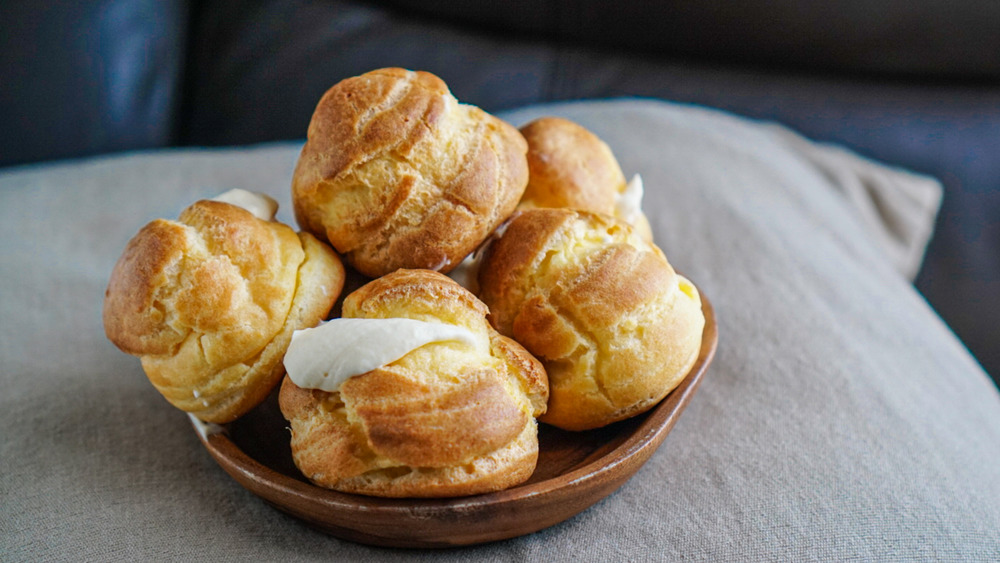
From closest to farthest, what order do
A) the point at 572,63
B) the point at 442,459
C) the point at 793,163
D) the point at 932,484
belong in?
the point at 442,459, the point at 932,484, the point at 793,163, the point at 572,63

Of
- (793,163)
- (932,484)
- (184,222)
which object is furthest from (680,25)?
(184,222)

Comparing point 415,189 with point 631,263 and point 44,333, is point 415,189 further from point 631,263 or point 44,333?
point 44,333

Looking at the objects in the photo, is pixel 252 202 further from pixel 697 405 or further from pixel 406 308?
pixel 697 405

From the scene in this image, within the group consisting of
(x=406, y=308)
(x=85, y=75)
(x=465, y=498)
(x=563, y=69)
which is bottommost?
(x=85, y=75)

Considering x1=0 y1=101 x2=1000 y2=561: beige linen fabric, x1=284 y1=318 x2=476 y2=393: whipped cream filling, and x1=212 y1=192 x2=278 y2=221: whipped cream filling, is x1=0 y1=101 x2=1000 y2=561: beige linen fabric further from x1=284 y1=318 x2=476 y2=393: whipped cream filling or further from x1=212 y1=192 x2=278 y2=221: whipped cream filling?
x1=212 y1=192 x2=278 y2=221: whipped cream filling

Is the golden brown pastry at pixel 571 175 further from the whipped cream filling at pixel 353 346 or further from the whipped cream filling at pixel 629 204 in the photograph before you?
the whipped cream filling at pixel 353 346

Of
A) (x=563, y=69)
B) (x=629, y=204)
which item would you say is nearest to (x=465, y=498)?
(x=629, y=204)
